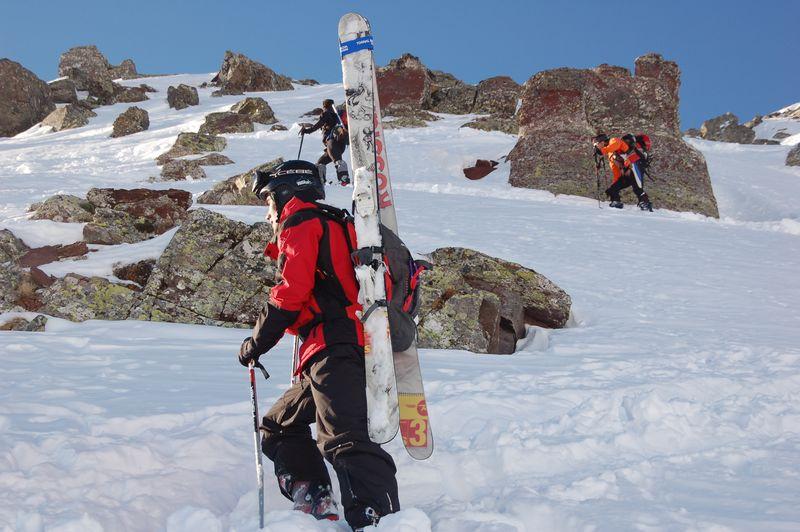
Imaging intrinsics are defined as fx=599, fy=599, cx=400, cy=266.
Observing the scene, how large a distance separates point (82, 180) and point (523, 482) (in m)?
19.8

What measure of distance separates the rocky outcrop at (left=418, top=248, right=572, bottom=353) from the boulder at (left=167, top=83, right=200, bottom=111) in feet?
118

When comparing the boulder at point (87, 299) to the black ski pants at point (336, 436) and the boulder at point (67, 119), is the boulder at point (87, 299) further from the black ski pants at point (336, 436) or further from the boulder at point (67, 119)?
the boulder at point (67, 119)

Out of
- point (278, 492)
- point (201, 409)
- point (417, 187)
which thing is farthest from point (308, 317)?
point (417, 187)

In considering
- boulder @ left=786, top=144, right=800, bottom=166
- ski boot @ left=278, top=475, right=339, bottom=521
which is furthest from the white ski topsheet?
boulder @ left=786, top=144, right=800, bottom=166

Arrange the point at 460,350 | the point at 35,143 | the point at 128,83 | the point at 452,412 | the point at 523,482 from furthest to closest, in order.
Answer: the point at 128,83, the point at 35,143, the point at 460,350, the point at 452,412, the point at 523,482

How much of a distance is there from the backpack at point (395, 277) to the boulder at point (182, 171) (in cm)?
1884

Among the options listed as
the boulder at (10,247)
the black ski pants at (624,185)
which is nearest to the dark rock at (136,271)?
the boulder at (10,247)

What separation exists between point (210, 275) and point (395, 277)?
554 centimetres

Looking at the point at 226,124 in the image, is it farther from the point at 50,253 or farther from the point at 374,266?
the point at 374,266

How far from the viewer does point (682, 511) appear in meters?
3.19

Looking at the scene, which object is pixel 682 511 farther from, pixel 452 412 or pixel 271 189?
pixel 271 189

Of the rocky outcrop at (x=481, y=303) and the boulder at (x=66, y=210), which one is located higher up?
the boulder at (x=66, y=210)

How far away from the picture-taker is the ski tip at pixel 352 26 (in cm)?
364

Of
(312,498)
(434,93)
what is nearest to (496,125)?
(434,93)
